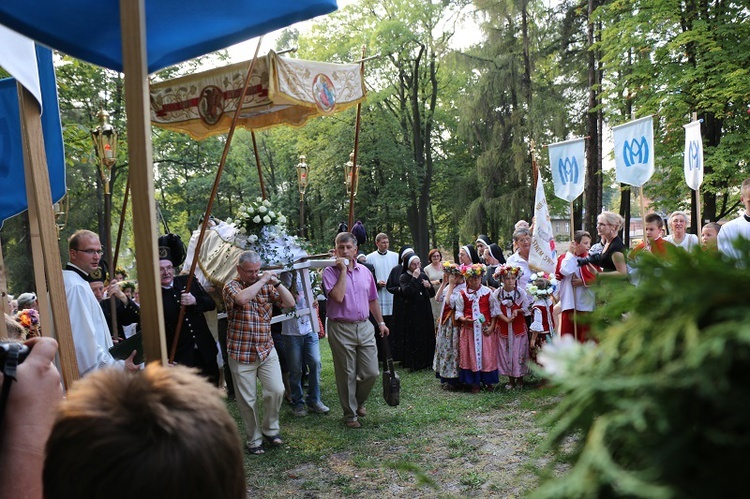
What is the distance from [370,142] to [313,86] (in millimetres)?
23102

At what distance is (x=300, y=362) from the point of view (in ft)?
27.7

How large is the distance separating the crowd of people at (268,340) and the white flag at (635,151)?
3.22 feet

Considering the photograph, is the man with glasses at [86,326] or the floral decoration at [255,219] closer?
the man with glasses at [86,326]

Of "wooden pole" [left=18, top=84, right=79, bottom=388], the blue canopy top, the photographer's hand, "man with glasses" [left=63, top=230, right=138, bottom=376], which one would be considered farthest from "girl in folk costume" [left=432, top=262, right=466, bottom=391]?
the photographer's hand

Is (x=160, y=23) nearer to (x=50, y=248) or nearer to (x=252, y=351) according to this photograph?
(x=50, y=248)

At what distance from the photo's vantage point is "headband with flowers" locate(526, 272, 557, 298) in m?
8.80

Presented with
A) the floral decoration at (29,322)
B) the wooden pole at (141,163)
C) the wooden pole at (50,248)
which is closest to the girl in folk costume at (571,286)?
the floral decoration at (29,322)

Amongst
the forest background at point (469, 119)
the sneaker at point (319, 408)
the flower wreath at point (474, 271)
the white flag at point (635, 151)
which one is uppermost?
the forest background at point (469, 119)

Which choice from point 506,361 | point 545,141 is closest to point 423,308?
point 506,361

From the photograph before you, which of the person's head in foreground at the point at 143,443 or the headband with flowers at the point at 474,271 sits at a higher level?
the person's head in foreground at the point at 143,443

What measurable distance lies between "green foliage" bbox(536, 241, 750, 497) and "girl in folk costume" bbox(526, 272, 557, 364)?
8.31m

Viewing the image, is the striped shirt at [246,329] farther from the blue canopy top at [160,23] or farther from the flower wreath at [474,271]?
the blue canopy top at [160,23]

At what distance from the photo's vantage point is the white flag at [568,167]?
10273mm

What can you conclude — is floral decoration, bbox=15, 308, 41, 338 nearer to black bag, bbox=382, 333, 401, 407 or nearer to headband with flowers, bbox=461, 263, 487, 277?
black bag, bbox=382, 333, 401, 407
